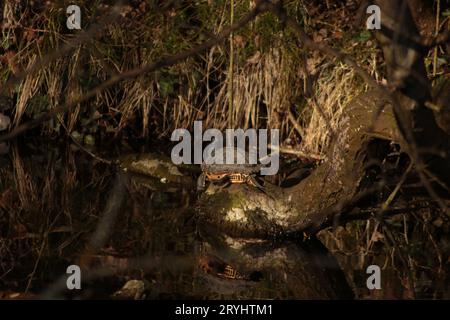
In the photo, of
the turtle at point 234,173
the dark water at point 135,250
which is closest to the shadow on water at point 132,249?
the dark water at point 135,250

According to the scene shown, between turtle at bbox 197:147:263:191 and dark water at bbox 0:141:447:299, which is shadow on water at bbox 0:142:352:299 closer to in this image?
dark water at bbox 0:141:447:299

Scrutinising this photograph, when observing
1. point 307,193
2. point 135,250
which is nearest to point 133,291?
point 135,250

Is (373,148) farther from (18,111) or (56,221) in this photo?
(18,111)

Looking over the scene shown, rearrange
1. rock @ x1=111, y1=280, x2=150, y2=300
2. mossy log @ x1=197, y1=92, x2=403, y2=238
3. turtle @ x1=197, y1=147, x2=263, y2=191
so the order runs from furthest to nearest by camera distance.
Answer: turtle @ x1=197, y1=147, x2=263, y2=191 → mossy log @ x1=197, y1=92, x2=403, y2=238 → rock @ x1=111, y1=280, x2=150, y2=300

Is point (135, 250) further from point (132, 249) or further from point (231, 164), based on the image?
point (231, 164)

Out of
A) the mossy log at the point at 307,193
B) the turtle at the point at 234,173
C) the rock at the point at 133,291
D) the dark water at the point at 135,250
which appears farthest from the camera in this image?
the turtle at the point at 234,173

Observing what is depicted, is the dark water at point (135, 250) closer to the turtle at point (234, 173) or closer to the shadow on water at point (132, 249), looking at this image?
the shadow on water at point (132, 249)

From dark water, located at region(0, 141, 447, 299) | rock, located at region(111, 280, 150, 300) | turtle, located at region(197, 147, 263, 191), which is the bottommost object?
rock, located at region(111, 280, 150, 300)

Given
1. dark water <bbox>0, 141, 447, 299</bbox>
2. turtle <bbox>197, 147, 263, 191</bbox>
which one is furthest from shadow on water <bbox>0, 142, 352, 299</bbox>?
turtle <bbox>197, 147, 263, 191</bbox>

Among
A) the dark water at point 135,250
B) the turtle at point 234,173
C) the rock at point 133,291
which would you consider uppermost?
the turtle at point 234,173

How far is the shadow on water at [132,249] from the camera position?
382 centimetres

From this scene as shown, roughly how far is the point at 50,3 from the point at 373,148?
11.0 ft

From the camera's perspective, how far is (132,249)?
14.3 ft

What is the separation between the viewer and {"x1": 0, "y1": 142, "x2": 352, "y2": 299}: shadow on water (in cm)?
382
